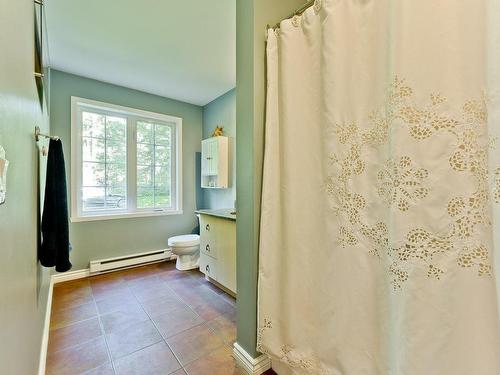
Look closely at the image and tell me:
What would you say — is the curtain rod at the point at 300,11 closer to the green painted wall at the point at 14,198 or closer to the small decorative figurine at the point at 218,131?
the green painted wall at the point at 14,198

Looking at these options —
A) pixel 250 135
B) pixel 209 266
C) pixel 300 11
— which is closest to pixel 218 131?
pixel 209 266

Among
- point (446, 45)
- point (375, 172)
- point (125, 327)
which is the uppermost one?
point (446, 45)

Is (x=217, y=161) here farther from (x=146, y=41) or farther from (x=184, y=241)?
(x=146, y=41)

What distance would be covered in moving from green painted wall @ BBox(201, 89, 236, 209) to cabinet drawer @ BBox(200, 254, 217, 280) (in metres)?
0.92

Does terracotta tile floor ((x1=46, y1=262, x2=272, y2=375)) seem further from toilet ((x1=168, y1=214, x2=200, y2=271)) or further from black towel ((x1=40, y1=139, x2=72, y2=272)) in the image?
black towel ((x1=40, y1=139, x2=72, y2=272))

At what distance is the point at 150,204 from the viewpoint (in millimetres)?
3508

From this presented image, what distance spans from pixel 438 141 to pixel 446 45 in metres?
0.33

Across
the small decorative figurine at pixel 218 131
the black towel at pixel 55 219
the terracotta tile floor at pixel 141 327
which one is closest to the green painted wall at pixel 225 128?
the small decorative figurine at pixel 218 131

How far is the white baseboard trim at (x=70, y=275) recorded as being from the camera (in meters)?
2.74

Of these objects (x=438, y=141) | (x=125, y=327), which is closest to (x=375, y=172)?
(x=438, y=141)

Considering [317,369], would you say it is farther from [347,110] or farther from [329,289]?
[347,110]

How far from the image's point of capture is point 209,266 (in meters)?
2.67

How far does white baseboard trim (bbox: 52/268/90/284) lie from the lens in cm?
274

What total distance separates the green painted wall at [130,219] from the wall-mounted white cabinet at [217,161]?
0.46m
